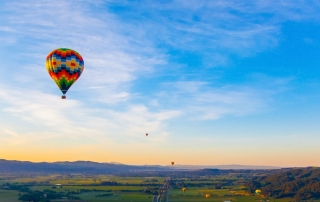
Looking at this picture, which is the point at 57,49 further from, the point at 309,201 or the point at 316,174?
the point at 316,174

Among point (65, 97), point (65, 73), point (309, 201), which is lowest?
point (309, 201)

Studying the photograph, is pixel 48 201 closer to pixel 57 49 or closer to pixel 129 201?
pixel 129 201

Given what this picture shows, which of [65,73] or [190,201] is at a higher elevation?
[65,73]

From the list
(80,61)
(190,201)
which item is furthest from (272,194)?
(80,61)

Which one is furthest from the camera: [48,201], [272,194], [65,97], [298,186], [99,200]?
[298,186]

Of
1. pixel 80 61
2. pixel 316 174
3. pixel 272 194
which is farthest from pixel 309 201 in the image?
pixel 80 61

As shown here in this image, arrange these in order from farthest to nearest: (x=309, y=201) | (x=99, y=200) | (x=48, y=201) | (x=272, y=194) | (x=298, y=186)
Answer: (x=298, y=186), (x=272, y=194), (x=309, y=201), (x=99, y=200), (x=48, y=201)

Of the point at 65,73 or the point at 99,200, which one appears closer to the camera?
the point at 65,73
